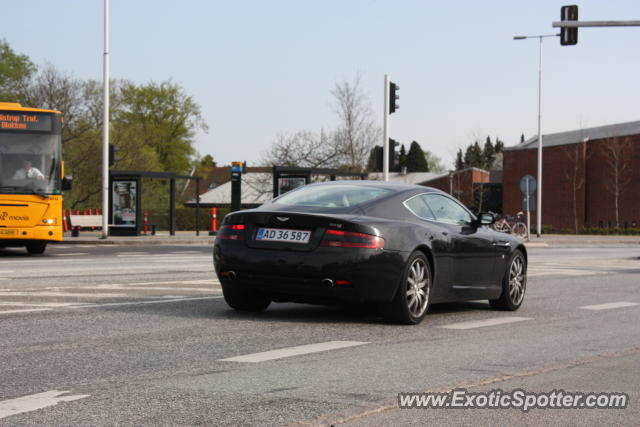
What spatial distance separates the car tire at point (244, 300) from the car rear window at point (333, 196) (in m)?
0.99

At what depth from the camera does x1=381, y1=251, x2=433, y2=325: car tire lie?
8805 mm

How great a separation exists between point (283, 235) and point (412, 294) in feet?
4.51

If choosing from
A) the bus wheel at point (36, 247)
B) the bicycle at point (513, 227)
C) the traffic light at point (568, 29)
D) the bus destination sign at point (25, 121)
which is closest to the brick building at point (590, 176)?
the bicycle at point (513, 227)

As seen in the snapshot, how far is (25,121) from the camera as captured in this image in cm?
2228

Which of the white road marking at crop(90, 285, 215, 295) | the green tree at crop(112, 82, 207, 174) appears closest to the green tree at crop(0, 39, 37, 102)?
the green tree at crop(112, 82, 207, 174)

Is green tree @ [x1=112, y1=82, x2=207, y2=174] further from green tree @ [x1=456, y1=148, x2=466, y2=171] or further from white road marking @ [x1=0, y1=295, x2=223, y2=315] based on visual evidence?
white road marking @ [x1=0, y1=295, x2=223, y2=315]

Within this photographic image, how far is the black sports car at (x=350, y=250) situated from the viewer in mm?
8516

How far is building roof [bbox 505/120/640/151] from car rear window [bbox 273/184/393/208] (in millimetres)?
63321

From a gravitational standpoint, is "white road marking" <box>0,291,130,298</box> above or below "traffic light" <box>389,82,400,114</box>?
below

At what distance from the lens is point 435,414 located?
5.04 metres

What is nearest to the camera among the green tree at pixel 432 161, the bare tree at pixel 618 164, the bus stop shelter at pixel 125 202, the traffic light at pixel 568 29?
the traffic light at pixel 568 29

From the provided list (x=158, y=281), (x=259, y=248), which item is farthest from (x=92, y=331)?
(x=158, y=281)

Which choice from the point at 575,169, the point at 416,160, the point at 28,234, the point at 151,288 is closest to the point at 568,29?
the point at 28,234

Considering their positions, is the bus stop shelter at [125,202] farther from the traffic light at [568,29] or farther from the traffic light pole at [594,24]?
the traffic light pole at [594,24]
